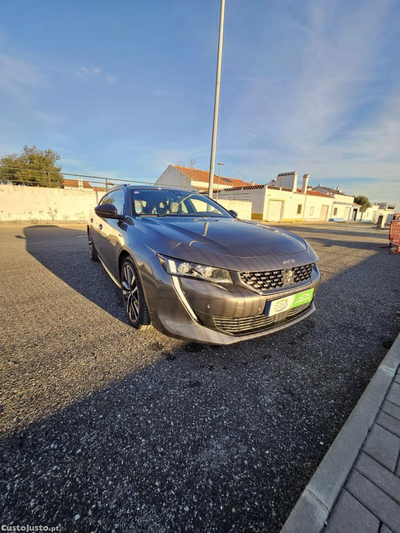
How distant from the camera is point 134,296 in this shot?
232 centimetres

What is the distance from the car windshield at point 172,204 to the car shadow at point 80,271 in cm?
114

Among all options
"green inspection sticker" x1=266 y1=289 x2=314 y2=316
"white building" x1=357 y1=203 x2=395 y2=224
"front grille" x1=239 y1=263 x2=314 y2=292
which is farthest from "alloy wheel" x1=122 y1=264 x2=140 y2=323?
"white building" x1=357 y1=203 x2=395 y2=224

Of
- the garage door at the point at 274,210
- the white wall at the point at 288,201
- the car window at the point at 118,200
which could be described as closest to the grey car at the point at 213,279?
the car window at the point at 118,200

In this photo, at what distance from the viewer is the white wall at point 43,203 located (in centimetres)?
1057

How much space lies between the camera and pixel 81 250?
606 cm

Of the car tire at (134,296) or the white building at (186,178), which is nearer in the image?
the car tire at (134,296)

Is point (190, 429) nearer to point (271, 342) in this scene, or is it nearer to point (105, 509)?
point (105, 509)

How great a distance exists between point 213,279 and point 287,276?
65 centimetres

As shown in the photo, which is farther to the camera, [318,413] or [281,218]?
[281,218]

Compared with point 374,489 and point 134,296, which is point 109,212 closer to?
point 134,296

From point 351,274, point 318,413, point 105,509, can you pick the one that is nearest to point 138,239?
point 105,509

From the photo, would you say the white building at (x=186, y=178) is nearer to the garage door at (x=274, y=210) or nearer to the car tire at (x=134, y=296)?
the garage door at (x=274, y=210)

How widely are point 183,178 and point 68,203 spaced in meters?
19.6

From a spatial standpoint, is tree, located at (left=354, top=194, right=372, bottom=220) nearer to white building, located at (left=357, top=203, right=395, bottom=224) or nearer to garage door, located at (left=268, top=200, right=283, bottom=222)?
white building, located at (left=357, top=203, right=395, bottom=224)
